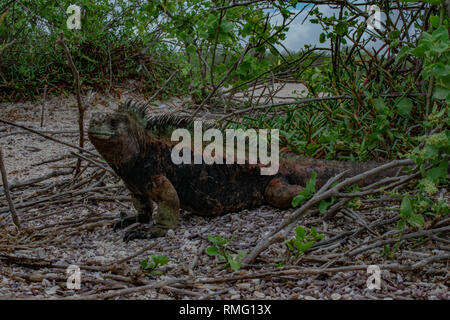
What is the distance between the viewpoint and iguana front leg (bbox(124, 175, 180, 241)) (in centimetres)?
334

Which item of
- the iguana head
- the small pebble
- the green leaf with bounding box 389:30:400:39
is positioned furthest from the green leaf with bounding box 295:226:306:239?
the green leaf with bounding box 389:30:400:39

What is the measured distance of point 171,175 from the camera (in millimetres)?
3574

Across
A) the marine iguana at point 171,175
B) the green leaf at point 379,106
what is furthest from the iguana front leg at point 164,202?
the green leaf at point 379,106

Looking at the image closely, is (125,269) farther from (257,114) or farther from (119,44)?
(119,44)

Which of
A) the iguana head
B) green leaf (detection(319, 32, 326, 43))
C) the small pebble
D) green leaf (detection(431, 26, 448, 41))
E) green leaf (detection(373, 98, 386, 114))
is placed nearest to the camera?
the small pebble

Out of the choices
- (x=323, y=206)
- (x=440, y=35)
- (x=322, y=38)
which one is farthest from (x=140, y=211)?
(x=322, y=38)

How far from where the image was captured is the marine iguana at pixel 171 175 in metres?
3.20

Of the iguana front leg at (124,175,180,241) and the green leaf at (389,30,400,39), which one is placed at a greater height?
the green leaf at (389,30,400,39)

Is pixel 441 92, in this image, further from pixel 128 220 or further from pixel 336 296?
pixel 128 220

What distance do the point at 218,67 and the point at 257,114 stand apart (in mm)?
1221

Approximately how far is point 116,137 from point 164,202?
1.96ft

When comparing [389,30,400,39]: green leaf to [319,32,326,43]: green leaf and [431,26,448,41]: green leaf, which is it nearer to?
[319,32,326,43]: green leaf

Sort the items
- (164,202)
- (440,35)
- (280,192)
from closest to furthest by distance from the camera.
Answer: (440,35) → (164,202) → (280,192)

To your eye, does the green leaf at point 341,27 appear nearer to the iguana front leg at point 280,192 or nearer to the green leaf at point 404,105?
the green leaf at point 404,105
